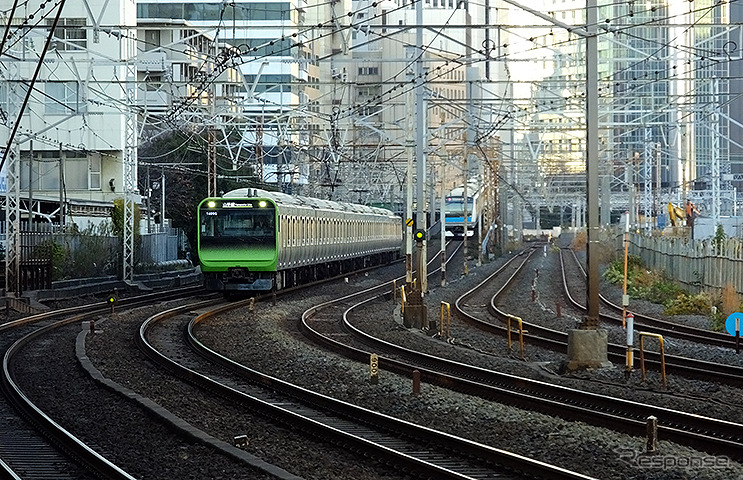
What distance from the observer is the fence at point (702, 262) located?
26.5m

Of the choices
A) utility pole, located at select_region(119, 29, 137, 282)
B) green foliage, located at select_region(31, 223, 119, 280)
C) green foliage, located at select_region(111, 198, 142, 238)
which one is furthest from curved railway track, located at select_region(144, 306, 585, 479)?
green foliage, located at select_region(111, 198, 142, 238)

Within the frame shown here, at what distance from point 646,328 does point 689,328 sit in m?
0.75

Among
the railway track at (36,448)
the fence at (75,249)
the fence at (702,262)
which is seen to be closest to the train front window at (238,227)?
the fence at (75,249)

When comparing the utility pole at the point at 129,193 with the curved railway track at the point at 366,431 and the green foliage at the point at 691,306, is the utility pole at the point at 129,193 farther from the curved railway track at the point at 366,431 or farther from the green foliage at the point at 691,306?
the curved railway track at the point at 366,431

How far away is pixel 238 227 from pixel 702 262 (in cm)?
1154

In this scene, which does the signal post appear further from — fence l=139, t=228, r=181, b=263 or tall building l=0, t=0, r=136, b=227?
tall building l=0, t=0, r=136, b=227

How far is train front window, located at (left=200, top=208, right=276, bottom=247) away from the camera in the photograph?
31.2 m

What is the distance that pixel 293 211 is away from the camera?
34.5 m

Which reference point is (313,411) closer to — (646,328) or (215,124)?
(646,328)

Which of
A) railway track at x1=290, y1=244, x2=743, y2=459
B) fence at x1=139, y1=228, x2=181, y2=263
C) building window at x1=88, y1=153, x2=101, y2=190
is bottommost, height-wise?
railway track at x1=290, y1=244, x2=743, y2=459

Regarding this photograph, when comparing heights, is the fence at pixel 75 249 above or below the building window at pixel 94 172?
below

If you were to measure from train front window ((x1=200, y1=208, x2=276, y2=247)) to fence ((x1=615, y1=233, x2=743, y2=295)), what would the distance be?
10635 mm

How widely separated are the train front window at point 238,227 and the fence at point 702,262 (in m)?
10.6

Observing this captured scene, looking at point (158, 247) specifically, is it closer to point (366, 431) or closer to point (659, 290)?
point (659, 290)
